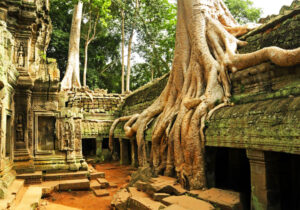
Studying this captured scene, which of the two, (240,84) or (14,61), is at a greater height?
(14,61)

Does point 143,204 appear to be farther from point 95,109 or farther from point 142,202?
point 95,109

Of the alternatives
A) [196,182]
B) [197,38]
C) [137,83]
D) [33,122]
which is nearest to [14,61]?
[33,122]

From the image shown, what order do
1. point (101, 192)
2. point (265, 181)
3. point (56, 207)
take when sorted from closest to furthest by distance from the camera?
point (265, 181), point (56, 207), point (101, 192)

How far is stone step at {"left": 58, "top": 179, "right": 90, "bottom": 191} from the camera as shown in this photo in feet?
22.4

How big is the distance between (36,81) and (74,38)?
37.0 ft

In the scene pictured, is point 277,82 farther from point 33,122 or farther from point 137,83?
point 137,83

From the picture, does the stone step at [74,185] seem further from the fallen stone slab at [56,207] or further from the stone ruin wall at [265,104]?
the stone ruin wall at [265,104]

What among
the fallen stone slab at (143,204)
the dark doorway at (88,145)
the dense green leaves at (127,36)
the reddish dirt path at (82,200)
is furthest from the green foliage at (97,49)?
the fallen stone slab at (143,204)

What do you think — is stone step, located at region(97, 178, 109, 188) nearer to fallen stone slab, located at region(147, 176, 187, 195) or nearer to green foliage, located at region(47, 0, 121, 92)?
fallen stone slab, located at region(147, 176, 187, 195)

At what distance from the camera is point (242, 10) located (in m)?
18.7

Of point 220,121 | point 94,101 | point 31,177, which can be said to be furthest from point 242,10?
point 31,177

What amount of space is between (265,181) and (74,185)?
4.85m

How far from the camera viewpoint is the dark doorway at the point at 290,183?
483 centimetres

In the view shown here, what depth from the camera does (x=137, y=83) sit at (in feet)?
85.3
